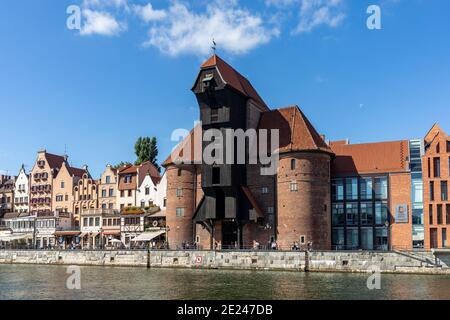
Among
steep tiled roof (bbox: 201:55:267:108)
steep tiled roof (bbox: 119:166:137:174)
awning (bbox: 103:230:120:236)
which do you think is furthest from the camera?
steep tiled roof (bbox: 119:166:137:174)

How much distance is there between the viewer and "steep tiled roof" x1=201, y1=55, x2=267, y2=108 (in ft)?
212

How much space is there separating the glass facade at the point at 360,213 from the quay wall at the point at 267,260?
11320mm

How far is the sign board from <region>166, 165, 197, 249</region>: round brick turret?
23.8 m

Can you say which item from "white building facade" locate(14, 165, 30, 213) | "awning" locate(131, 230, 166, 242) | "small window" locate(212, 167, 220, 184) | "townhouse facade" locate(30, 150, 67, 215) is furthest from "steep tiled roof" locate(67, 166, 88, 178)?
"small window" locate(212, 167, 220, 184)

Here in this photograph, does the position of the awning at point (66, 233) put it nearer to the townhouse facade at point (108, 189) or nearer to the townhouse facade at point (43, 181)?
the townhouse facade at point (108, 189)

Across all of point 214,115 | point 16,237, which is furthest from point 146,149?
point 214,115

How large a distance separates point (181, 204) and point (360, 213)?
2134 cm

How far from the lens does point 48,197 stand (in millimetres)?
94938

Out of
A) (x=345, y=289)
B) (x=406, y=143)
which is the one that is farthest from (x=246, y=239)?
→ (x=345, y=289)

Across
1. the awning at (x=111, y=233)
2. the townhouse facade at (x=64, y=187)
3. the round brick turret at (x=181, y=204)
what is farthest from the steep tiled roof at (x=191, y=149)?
Result: the townhouse facade at (x=64, y=187)

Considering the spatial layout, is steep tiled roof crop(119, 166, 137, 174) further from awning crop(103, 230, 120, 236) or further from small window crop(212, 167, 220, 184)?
small window crop(212, 167, 220, 184)

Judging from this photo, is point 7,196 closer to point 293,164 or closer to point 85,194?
point 85,194
